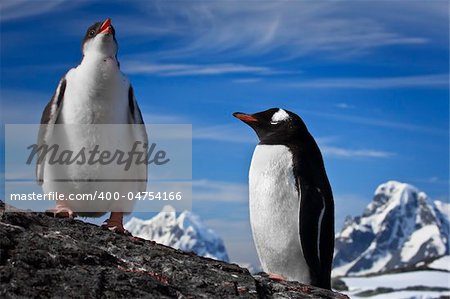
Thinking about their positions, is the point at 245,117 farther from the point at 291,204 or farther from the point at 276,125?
the point at 291,204

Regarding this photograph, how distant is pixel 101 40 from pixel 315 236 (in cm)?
267

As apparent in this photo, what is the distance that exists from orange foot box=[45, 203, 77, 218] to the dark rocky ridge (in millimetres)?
247

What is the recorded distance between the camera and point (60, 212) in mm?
6176

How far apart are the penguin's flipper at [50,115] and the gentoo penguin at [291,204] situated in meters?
2.01

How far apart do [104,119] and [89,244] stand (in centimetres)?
158

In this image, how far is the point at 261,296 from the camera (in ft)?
16.7

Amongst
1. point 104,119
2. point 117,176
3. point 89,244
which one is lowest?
point 89,244

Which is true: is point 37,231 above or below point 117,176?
below

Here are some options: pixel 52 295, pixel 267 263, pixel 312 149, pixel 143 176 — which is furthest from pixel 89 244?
pixel 312 149

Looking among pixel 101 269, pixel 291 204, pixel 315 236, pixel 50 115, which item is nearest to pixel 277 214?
pixel 291 204

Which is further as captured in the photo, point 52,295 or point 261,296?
point 261,296

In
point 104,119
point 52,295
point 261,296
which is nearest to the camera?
point 52,295

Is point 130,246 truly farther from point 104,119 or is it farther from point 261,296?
point 104,119

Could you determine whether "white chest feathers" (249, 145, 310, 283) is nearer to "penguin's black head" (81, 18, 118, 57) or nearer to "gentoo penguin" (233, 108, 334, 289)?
"gentoo penguin" (233, 108, 334, 289)
